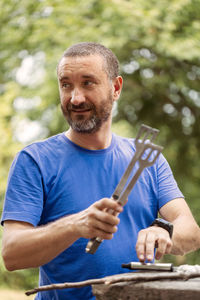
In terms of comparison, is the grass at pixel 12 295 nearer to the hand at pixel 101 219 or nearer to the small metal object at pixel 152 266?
the small metal object at pixel 152 266

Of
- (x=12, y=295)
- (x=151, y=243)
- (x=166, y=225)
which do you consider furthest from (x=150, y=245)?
(x=12, y=295)

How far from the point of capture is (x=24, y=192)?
6.37 ft

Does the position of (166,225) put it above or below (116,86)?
below

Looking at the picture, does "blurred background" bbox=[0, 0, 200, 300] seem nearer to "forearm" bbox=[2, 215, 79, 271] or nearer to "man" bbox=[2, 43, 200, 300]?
"man" bbox=[2, 43, 200, 300]

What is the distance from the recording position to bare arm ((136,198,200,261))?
1729mm

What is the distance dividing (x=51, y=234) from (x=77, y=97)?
1.96 feet

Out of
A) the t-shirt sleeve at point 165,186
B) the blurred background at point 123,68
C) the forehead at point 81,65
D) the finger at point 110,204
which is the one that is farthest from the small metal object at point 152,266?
the blurred background at point 123,68

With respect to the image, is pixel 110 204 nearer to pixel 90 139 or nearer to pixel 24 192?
pixel 24 192

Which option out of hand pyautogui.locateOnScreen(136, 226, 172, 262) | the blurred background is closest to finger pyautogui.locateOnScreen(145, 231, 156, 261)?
hand pyautogui.locateOnScreen(136, 226, 172, 262)

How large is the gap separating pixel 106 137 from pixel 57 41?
3823mm

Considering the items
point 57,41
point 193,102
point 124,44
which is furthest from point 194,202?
point 57,41

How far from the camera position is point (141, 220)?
2.12 m

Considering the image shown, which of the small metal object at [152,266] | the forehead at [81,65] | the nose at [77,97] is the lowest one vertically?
the small metal object at [152,266]

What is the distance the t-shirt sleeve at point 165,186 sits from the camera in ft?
7.36
